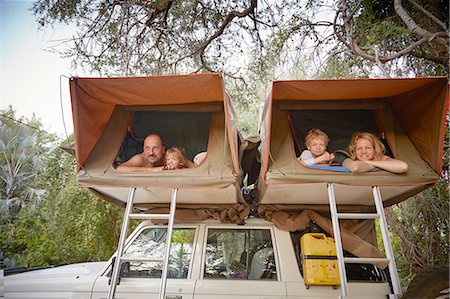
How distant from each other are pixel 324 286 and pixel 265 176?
101 cm

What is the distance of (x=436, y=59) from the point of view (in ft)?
11.8

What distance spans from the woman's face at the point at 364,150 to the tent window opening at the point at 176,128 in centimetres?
143

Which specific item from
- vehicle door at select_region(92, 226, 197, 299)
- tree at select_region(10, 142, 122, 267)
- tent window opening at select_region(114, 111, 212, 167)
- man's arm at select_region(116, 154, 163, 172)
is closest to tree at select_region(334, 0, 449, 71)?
tent window opening at select_region(114, 111, 212, 167)

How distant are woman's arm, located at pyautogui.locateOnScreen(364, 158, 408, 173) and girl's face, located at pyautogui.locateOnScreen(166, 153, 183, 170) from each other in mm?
1580

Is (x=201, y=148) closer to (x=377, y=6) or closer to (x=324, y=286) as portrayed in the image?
(x=324, y=286)

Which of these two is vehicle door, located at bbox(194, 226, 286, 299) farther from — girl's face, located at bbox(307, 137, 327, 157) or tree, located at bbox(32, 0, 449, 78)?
tree, located at bbox(32, 0, 449, 78)

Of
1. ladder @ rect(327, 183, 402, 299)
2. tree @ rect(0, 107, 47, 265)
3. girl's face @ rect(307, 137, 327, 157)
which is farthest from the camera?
tree @ rect(0, 107, 47, 265)

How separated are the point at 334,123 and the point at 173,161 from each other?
1.65m

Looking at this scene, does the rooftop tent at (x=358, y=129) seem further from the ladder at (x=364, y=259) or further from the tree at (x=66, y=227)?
the tree at (x=66, y=227)

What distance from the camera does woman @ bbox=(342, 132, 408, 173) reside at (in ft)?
7.95

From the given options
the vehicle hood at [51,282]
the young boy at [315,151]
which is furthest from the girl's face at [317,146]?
the vehicle hood at [51,282]

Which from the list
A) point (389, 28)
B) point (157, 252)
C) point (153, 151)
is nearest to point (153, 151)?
point (153, 151)

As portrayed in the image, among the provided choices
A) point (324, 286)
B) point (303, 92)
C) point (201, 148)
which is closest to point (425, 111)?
point (303, 92)

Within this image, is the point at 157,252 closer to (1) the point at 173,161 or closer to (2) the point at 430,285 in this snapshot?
(1) the point at 173,161
